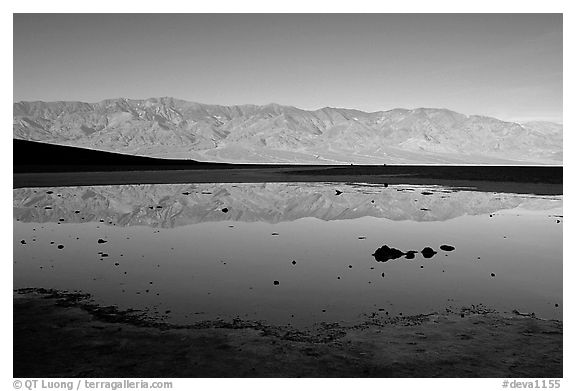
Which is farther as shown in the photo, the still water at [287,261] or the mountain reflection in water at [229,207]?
the mountain reflection in water at [229,207]

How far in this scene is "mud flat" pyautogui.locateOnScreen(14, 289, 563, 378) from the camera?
7754 mm

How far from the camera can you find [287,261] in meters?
15.2

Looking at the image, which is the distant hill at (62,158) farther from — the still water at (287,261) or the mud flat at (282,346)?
the mud flat at (282,346)

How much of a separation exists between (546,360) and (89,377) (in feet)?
23.8

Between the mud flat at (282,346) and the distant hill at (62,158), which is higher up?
the distant hill at (62,158)

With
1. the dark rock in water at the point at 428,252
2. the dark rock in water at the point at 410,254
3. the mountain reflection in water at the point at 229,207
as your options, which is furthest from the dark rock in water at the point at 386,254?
the mountain reflection in water at the point at 229,207

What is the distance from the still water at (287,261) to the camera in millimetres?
11039

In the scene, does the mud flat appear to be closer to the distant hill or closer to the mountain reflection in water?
the mountain reflection in water

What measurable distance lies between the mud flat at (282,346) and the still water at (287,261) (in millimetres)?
656

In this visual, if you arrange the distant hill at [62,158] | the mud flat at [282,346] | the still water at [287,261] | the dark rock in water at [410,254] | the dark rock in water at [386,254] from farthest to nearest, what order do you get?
1. the distant hill at [62,158]
2. the dark rock in water at [410,254]
3. the dark rock in water at [386,254]
4. the still water at [287,261]
5. the mud flat at [282,346]

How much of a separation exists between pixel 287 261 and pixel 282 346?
674cm

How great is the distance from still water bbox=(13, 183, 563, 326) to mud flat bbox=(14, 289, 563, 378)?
0.66 m
